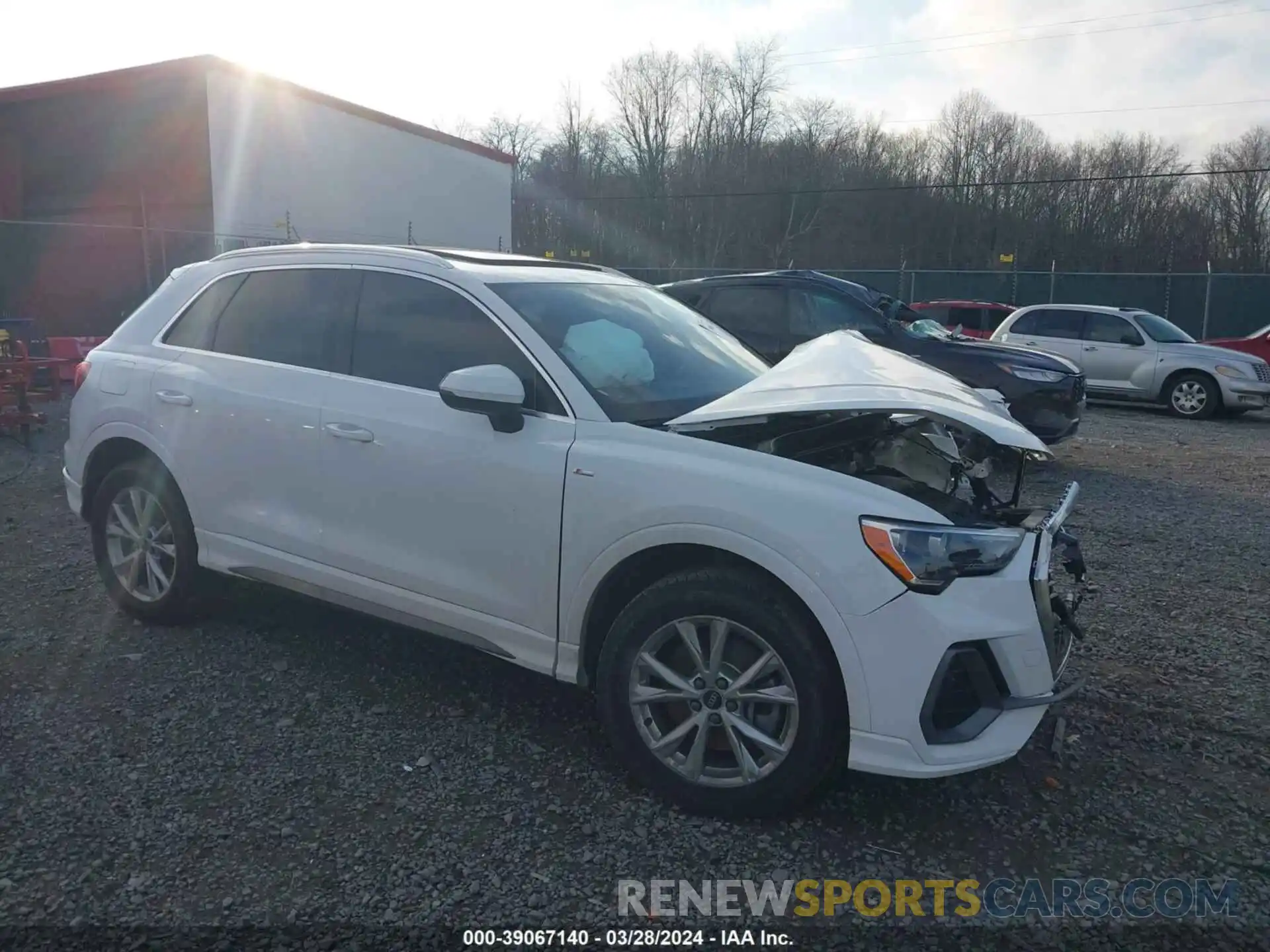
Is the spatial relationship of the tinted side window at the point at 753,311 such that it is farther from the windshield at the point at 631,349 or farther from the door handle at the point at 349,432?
the door handle at the point at 349,432

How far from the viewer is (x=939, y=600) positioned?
2822mm

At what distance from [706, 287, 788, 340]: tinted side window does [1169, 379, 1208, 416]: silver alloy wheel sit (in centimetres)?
778

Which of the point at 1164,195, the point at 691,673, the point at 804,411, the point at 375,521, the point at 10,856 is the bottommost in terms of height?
the point at 10,856

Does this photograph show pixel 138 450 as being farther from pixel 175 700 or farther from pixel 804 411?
pixel 804 411

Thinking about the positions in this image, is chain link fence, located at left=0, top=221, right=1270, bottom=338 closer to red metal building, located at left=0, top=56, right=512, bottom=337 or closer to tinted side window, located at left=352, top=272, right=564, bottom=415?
red metal building, located at left=0, top=56, right=512, bottom=337

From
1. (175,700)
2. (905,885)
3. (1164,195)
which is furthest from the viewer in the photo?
(1164,195)

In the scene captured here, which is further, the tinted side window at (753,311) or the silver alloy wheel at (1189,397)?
the silver alloy wheel at (1189,397)

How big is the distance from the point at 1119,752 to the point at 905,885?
4.31ft

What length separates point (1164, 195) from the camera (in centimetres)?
4534

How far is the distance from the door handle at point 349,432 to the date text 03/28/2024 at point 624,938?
1.93 metres

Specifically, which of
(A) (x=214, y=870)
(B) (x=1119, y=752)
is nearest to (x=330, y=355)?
(A) (x=214, y=870)

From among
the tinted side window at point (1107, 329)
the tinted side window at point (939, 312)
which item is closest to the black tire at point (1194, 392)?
the tinted side window at point (1107, 329)

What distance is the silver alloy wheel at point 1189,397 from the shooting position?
14219 mm

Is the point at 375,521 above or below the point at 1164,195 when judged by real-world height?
below
